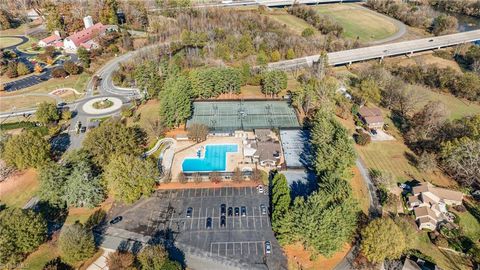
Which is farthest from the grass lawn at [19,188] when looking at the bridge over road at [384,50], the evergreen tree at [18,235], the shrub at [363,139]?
the bridge over road at [384,50]

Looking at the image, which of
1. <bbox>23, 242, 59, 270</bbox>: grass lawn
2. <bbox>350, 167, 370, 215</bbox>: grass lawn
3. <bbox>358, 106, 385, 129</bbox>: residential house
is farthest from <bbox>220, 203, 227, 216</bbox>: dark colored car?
<bbox>358, 106, 385, 129</bbox>: residential house

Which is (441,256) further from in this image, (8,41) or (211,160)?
(8,41)

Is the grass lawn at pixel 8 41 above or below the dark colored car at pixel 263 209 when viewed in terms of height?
above

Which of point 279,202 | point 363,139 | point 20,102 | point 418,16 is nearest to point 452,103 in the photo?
point 363,139

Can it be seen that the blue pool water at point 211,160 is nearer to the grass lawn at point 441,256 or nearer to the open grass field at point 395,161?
the open grass field at point 395,161

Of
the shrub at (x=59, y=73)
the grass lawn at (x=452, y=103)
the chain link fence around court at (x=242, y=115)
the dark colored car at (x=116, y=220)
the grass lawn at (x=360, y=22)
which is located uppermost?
the grass lawn at (x=360, y=22)

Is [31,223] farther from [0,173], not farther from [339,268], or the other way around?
[339,268]
